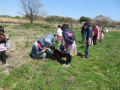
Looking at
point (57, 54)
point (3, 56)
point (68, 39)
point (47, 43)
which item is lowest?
point (57, 54)

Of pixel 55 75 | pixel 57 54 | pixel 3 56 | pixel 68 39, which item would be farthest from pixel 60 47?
pixel 3 56

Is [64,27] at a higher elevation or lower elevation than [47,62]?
higher

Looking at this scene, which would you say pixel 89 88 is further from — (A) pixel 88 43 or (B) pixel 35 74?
(A) pixel 88 43

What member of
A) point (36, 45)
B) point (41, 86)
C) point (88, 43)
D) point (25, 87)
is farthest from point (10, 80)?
point (88, 43)

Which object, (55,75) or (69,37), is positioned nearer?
(55,75)

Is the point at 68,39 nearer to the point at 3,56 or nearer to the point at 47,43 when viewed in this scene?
the point at 47,43

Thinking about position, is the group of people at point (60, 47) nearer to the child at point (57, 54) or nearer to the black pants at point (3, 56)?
the child at point (57, 54)

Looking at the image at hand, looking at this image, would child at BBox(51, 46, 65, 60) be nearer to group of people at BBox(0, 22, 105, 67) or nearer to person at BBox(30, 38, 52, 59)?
group of people at BBox(0, 22, 105, 67)

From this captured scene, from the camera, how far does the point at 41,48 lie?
24.7 ft

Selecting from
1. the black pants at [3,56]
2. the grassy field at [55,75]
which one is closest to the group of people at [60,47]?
the grassy field at [55,75]

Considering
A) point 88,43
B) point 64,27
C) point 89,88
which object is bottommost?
point 89,88

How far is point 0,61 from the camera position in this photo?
7.02 meters

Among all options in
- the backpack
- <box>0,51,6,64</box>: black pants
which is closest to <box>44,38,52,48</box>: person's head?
the backpack

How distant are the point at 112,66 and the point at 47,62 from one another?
321 centimetres
